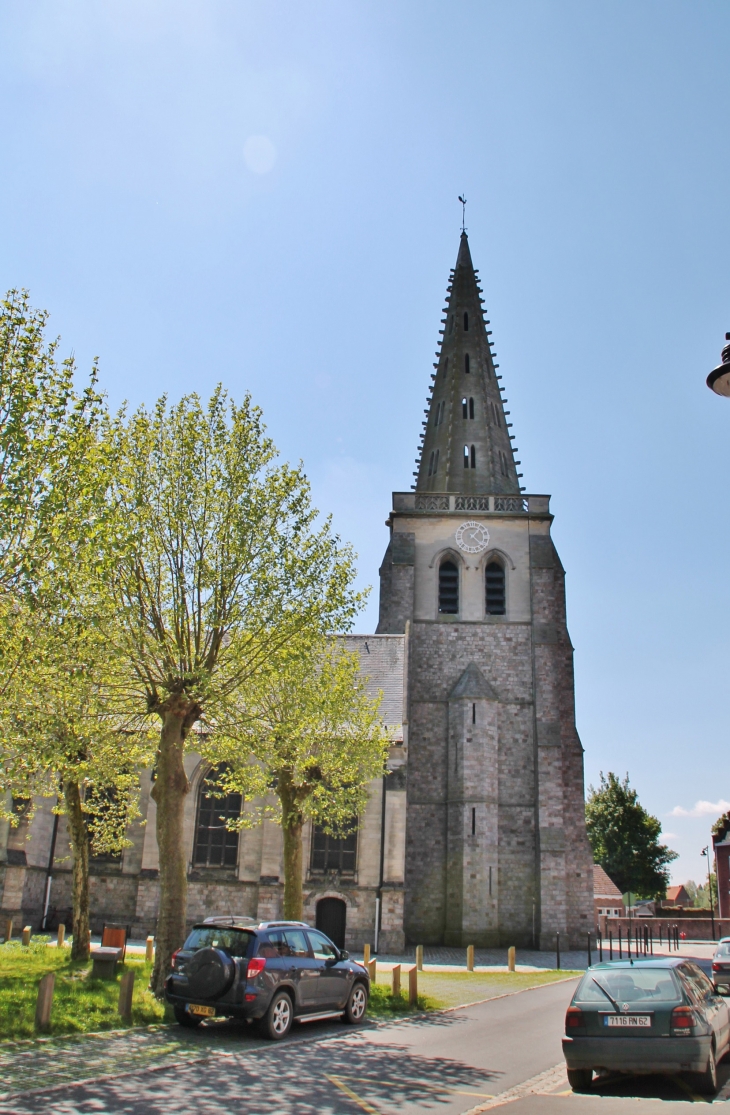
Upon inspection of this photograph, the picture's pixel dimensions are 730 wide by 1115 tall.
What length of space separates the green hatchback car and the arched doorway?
19.6 metres

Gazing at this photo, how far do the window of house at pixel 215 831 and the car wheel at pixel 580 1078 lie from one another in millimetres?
20718

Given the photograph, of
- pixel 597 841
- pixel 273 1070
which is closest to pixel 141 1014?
pixel 273 1070

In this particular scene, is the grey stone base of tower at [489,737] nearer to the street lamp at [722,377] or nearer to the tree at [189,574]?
the tree at [189,574]

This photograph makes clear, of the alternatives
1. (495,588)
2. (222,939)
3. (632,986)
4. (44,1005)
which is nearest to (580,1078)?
(632,986)

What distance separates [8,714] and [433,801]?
20672 millimetres

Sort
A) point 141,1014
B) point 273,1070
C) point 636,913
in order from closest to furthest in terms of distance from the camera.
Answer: point 273,1070 < point 141,1014 < point 636,913

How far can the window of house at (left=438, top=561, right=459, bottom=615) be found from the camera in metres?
35.4

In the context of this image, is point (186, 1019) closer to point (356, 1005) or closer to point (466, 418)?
point (356, 1005)

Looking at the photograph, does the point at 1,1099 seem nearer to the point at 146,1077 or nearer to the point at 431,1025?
the point at 146,1077

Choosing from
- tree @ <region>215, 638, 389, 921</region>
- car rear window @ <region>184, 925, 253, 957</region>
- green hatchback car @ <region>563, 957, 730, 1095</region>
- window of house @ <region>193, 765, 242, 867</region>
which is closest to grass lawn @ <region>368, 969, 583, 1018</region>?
tree @ <region>215, 638, 389, 921</region>

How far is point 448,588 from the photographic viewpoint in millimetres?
35875

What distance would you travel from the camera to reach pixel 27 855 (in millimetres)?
27547

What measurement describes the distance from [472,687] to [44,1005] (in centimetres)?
2358

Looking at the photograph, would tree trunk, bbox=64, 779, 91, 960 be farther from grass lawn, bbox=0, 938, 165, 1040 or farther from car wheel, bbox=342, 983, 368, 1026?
car wheel, bbox=342, 983, 368, 1026
